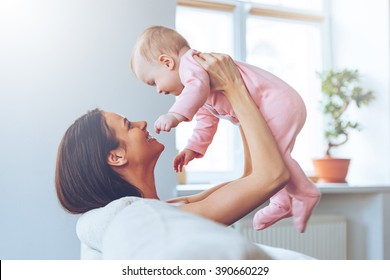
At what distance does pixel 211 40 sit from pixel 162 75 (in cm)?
45

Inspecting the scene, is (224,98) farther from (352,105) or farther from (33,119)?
(352,105)

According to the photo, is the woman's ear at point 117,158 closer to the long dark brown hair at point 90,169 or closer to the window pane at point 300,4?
the long dark brown hair at point 90,169

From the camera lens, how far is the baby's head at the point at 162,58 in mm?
945

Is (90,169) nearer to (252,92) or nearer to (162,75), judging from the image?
(162,75)

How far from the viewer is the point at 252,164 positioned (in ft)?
3.08

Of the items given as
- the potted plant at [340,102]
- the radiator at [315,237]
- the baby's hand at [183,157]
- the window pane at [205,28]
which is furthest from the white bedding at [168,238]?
the potted plant at [340,102]

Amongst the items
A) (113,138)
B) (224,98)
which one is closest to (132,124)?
(113,138)

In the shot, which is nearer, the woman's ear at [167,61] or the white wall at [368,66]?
the woman's ear at [167,61]

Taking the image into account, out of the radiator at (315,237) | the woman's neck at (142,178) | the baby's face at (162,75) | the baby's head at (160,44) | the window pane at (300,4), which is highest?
the window pane at (300,4)

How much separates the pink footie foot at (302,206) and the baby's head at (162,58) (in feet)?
1.02

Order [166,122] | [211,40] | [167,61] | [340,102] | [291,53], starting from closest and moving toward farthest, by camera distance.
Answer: [166,122], [167,61], [211,40], [291,53], [340,102]

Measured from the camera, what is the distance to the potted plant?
1.81 meters

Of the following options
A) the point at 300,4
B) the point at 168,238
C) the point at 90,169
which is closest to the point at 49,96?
the point at 90,169
